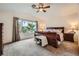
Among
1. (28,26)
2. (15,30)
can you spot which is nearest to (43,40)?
(28,26)

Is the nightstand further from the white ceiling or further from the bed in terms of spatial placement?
the white ceiling

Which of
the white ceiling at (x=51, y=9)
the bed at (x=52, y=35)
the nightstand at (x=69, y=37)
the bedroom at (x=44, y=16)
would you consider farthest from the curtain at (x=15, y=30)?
the nightstand at (x=69, y=37)

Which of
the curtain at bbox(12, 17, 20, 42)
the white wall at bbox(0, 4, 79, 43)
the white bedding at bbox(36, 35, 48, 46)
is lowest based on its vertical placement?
the white bedding at bbox(36, 35, 48, 46)

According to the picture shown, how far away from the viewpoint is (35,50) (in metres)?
1.80

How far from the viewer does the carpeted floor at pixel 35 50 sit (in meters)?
1.78

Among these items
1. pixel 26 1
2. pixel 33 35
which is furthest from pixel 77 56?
pixel 26 1

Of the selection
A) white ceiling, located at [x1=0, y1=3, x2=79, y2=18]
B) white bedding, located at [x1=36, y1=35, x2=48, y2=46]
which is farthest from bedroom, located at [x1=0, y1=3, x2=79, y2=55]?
white bedding, located at [x1=36, y1=35, x2=48, y2=46]

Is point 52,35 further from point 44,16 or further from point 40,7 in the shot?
point 40,7

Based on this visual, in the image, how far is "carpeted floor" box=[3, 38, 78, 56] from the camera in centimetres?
178

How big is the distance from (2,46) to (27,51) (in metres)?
0.40

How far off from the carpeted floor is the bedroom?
0.15ft

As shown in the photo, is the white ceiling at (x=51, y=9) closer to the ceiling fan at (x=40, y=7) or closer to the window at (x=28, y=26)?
the ceiling fan at (x=40, y=7)

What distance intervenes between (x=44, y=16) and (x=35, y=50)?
0.56 m

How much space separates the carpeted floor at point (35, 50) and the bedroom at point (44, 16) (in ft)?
0.15
